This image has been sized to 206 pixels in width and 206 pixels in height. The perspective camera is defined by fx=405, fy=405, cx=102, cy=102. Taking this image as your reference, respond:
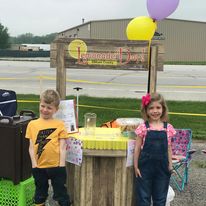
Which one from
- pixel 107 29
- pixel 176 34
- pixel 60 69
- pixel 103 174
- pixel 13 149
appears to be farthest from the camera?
pixel 107 29

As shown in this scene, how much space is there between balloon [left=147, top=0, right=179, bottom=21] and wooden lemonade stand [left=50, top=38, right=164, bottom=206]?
0.71 m

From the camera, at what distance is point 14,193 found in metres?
3.89

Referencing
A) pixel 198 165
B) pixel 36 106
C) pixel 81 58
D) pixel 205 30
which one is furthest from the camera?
pixel 205 30

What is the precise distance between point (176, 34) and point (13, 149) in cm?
5231

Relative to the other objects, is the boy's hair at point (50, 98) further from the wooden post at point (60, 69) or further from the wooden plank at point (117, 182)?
the wooden post at point (60, 69)

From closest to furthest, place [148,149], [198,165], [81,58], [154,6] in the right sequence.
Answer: [148,149] < [81,58] < [154,6] < [198,165]

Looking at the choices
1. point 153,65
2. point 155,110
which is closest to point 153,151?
point 155,110

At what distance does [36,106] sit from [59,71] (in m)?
5.65

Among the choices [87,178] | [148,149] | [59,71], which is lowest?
[87,178]

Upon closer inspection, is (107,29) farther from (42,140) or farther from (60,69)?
(42,140)

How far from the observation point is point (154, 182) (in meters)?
3.72

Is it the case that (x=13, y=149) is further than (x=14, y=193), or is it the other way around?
(x=14, y=193)

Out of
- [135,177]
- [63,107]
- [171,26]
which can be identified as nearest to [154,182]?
[135,177]

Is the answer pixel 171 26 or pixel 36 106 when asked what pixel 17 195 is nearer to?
pixel 36 106
